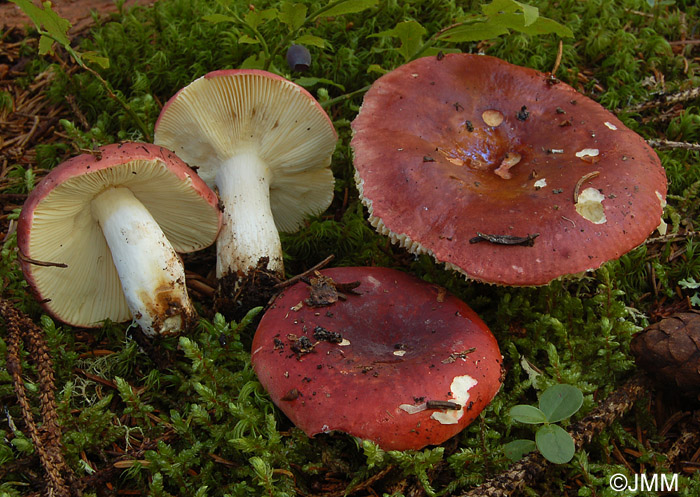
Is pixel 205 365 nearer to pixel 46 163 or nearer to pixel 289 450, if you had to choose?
pixel 289 450

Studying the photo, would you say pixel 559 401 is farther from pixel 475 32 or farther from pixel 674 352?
pixel 475 32

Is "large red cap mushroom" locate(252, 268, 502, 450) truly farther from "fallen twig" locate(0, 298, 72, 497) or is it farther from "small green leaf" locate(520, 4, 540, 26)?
"small green leaf" locate(520, 4, 540, 26)

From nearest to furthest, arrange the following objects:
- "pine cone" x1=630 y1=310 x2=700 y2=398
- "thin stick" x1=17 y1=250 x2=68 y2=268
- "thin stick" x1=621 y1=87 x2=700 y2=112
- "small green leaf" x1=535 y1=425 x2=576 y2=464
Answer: "small green leaf" x1=535 y1=425 x2=576 y2=464
"pine cone" x1=630 y1=310 x2=700 y2=398
"thin stick" x1=17 y1=250 x2=68 y2=268
"thin stick" x1=621 y1=87 x2=700 y2=112

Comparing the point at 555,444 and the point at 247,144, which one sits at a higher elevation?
the point at 247,144

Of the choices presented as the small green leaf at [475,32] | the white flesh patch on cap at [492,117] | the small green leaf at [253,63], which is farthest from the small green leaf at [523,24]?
the small green leaf at [253,63]

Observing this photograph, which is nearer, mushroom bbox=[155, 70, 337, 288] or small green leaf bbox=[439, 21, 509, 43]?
mushroom bbox=[155, 70, 337, 288]

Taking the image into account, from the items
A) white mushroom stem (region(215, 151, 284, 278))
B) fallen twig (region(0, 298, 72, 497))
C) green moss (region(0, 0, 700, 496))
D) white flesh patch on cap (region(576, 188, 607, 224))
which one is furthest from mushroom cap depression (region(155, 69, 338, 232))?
white flesh patch on cap (region(576, 188, 607, 224))

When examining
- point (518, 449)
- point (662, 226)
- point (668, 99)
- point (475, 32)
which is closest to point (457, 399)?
point (518, 449)
